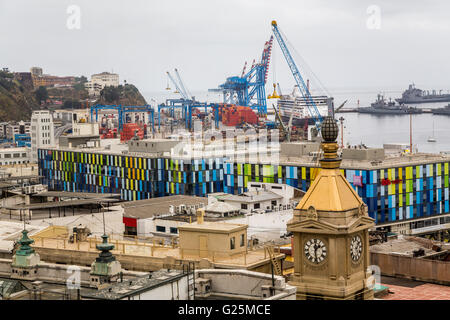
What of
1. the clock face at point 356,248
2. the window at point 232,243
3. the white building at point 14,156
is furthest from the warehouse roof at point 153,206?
the white building at point 14,156

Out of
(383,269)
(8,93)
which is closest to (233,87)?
(8,93)

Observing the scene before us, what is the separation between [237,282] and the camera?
1978 centimetres

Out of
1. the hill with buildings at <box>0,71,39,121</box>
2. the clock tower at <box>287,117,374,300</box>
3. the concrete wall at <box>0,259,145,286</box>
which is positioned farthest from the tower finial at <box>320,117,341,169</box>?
the hill with buildings at <box>0,71,39,121</box>

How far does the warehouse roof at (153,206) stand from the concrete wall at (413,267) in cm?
1295

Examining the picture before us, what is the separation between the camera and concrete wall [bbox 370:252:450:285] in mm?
34500

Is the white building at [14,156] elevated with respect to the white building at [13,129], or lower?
lower

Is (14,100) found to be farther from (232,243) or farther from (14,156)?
(232,243)

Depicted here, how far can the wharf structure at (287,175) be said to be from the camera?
6531 centimetres

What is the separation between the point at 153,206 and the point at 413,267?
17.1 metres

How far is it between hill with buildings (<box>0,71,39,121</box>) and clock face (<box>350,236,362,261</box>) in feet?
533

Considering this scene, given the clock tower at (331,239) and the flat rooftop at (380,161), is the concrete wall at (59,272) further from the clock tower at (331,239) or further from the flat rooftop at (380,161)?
the flat rooftop at (380,161)

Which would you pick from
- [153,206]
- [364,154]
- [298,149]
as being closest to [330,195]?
[153,206]

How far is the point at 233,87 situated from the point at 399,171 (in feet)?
423

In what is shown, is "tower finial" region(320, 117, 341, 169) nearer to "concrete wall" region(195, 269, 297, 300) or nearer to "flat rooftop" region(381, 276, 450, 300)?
"concrete wall" region(195, 269, 297, 300)
